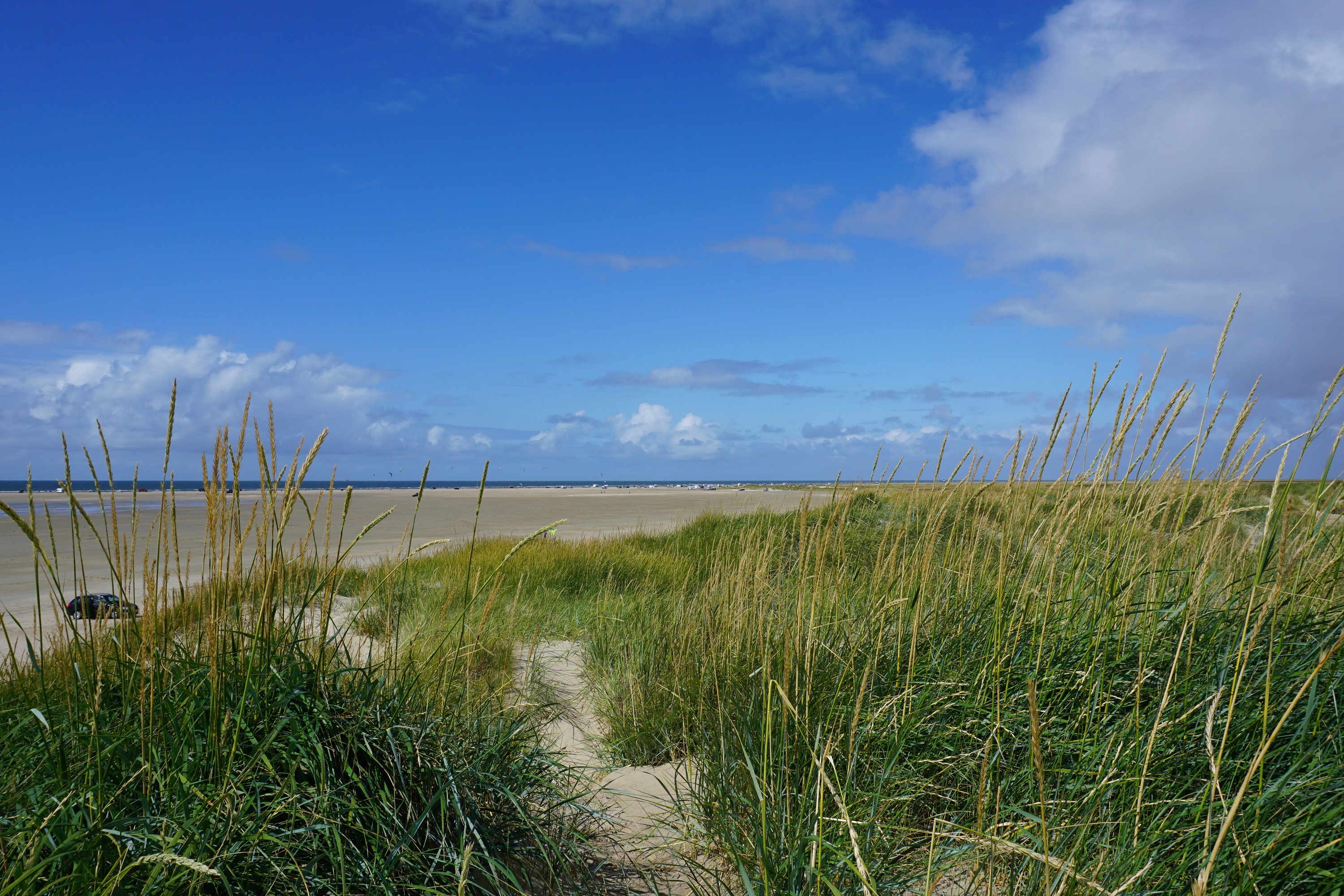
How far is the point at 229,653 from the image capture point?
7.31 ft

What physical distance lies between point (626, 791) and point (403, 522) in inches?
860

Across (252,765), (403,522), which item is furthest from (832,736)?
(403,522)

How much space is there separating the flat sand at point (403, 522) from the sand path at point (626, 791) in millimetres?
1036

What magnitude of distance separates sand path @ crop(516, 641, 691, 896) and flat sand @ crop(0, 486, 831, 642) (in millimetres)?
1036

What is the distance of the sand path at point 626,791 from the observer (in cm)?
237

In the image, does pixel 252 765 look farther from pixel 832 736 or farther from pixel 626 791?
pixel 832 736

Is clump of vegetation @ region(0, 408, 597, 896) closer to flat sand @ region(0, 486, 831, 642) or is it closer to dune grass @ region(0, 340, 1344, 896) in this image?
dune grass @ region(0, 340, 1344, 896)

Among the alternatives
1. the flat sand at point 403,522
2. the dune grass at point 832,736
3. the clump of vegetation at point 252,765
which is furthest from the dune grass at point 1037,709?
the flat sand at point 403,522

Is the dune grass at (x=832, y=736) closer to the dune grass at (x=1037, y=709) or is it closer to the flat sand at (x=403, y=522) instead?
the dune grass at (x=1037, y=709)

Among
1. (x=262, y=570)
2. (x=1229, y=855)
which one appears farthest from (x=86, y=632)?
(x=1229, y=855)

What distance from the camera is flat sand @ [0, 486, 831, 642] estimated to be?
30.1 ft

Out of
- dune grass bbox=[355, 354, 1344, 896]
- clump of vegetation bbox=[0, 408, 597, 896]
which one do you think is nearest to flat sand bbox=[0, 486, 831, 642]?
clump of vegetation bbox=[0, 408, 597, 896]

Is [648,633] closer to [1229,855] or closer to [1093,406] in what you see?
[1093,406]

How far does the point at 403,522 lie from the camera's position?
76.0 feet
